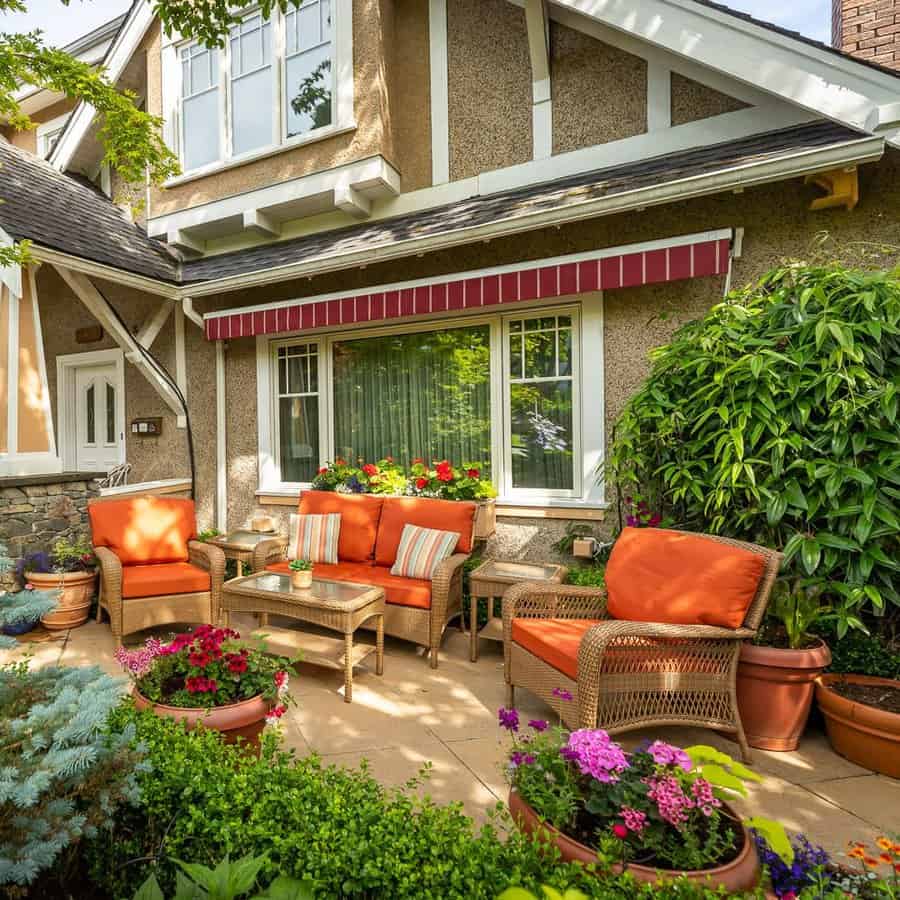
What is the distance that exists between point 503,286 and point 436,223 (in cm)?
133

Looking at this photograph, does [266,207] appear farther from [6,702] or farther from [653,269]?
[6,702]

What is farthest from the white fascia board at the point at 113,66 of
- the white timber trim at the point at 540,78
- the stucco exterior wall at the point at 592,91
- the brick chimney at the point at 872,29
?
the brick chimney at the point at 872,29

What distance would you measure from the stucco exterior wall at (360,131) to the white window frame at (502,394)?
81.2 inches

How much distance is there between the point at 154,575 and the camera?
17.4ft

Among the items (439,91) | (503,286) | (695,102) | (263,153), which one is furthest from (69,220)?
(695,102)

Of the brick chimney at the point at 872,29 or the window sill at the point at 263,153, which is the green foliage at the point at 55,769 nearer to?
the window sill at the point at 263,153

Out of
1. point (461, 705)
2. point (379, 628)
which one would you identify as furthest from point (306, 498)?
point (461, 705)

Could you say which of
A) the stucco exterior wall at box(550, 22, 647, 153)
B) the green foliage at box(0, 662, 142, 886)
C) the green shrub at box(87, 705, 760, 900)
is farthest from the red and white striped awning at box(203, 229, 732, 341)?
the green foliage at box(0, 662, 142, 886)

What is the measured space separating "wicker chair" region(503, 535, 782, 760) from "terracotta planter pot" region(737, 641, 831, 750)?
21 cm

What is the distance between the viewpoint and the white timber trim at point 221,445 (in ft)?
25.4

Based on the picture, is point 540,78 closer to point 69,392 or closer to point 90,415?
point 90,415

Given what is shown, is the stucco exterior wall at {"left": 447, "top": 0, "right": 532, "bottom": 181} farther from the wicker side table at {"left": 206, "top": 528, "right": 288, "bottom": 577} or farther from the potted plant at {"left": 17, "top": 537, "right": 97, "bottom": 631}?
the potted plant at {"left": 17, "top": 537, "right": 97, "bottom": 631}

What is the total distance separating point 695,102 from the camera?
548 centimetres

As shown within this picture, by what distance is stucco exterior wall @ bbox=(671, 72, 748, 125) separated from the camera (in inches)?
211
